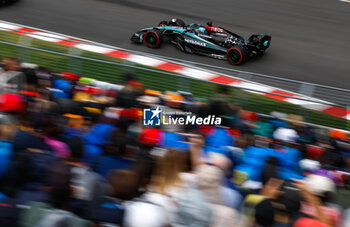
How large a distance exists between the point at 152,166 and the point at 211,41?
722cm

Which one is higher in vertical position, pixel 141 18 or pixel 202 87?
pixel 141 18

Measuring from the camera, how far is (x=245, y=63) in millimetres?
10828

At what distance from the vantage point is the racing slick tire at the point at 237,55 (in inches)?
408

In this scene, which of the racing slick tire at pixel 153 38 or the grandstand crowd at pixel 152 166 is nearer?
the grandstand crowd at pixel 152 166

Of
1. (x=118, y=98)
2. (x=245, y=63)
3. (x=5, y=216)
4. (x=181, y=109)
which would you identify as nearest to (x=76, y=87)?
(x=118, y=98)

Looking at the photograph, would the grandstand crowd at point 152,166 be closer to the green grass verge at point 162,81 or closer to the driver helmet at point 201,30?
the green grass verge at point 162,81

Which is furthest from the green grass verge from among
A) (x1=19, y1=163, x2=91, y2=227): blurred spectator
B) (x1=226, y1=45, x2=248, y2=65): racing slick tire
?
(x1=19, y1=163, x2=91, y2=227): blurred spectator

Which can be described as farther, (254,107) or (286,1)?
(286,1)

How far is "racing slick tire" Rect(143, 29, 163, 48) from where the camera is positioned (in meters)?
11.1

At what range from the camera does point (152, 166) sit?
3.95 metres

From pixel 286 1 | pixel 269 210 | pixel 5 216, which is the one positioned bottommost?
pixel 5 216

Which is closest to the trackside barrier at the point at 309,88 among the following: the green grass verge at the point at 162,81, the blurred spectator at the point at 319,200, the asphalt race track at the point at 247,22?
the green grass verge at the point at 162,81

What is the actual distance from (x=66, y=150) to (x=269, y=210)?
2149mm

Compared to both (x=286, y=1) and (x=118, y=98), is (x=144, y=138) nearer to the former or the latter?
(x=118, y=98)
